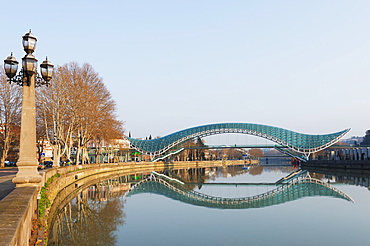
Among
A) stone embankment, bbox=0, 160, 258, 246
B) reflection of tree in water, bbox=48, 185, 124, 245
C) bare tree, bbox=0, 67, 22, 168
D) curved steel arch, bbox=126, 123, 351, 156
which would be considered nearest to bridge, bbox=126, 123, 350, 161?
curved steel arch, bbox=126, 123, 351, 156

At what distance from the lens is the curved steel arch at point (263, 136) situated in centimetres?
8850

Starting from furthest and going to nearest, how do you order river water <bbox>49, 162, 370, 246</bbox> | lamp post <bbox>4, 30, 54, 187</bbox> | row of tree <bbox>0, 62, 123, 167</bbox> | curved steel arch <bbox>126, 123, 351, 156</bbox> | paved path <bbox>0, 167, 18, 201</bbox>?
curved steel arch <bbox>126, 123, 351, 156</bbox> → row of tree <bbox>0, 62, 123, 167</bbox> → paved path <bbox>0, 167, 18, 201</bbox> → river water <bbox>49, 162, 370, 246</bbox> → lamp post <bbox>4, 30, 54, 187</bbox>

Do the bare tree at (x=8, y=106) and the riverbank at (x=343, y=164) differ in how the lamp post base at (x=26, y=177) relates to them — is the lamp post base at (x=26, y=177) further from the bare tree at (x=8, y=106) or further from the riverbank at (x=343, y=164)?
the riverbank at (x=343, y=164)

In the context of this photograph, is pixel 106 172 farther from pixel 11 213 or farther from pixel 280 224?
pixel 11 213

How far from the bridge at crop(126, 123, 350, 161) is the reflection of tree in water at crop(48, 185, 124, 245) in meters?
69.8

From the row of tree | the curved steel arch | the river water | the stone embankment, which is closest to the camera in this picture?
the stone embankment

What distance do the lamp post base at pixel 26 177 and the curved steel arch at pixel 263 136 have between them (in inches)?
3178

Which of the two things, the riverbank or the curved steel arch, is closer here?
the riverbank

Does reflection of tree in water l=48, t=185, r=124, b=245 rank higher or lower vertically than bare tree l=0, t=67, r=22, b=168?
lower

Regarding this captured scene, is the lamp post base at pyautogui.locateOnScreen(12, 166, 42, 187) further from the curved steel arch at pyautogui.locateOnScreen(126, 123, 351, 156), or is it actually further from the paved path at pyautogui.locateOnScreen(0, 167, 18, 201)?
the curved steel arch at pyautogui.locateOnScreen(126, 123, 351, 156)

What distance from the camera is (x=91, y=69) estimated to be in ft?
129

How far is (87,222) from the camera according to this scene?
15.8m

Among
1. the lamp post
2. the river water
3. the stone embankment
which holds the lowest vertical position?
the river water

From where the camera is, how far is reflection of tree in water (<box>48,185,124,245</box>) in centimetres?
1261
